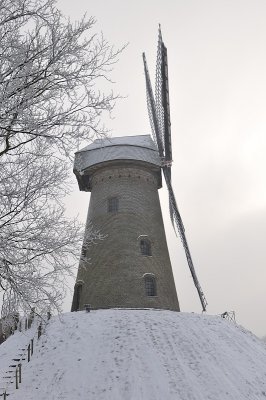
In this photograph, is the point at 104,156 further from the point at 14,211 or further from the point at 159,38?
the point at 14,211

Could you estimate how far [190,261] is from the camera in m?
26.1

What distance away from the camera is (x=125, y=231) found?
2231 centimetres

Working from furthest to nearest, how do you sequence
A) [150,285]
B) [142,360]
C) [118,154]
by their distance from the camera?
[118,154]
[150,285]
[142,360]

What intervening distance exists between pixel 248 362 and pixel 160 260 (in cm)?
804

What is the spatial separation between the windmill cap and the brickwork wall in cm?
54

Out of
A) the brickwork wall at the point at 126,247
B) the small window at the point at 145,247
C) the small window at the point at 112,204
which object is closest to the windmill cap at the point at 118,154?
the brickwork wall at the point at 126,247

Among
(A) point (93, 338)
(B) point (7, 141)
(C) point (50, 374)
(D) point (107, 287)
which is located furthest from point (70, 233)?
(D) point (107, 287)

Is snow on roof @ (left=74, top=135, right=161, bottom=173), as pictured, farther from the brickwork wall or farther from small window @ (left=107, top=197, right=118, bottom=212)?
small window @ (left=107, top=197, right=118, bottom=212)

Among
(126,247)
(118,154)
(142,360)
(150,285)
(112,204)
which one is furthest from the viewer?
(118,154)

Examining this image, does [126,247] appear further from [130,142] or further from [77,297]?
[130,142]

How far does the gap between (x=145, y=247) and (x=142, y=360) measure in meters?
8.59

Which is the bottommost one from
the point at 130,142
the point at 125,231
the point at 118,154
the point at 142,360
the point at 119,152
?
the point at 142,360

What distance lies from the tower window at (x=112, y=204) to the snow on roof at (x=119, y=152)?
8.02ft

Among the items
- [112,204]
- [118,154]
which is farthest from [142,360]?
[118,154]
